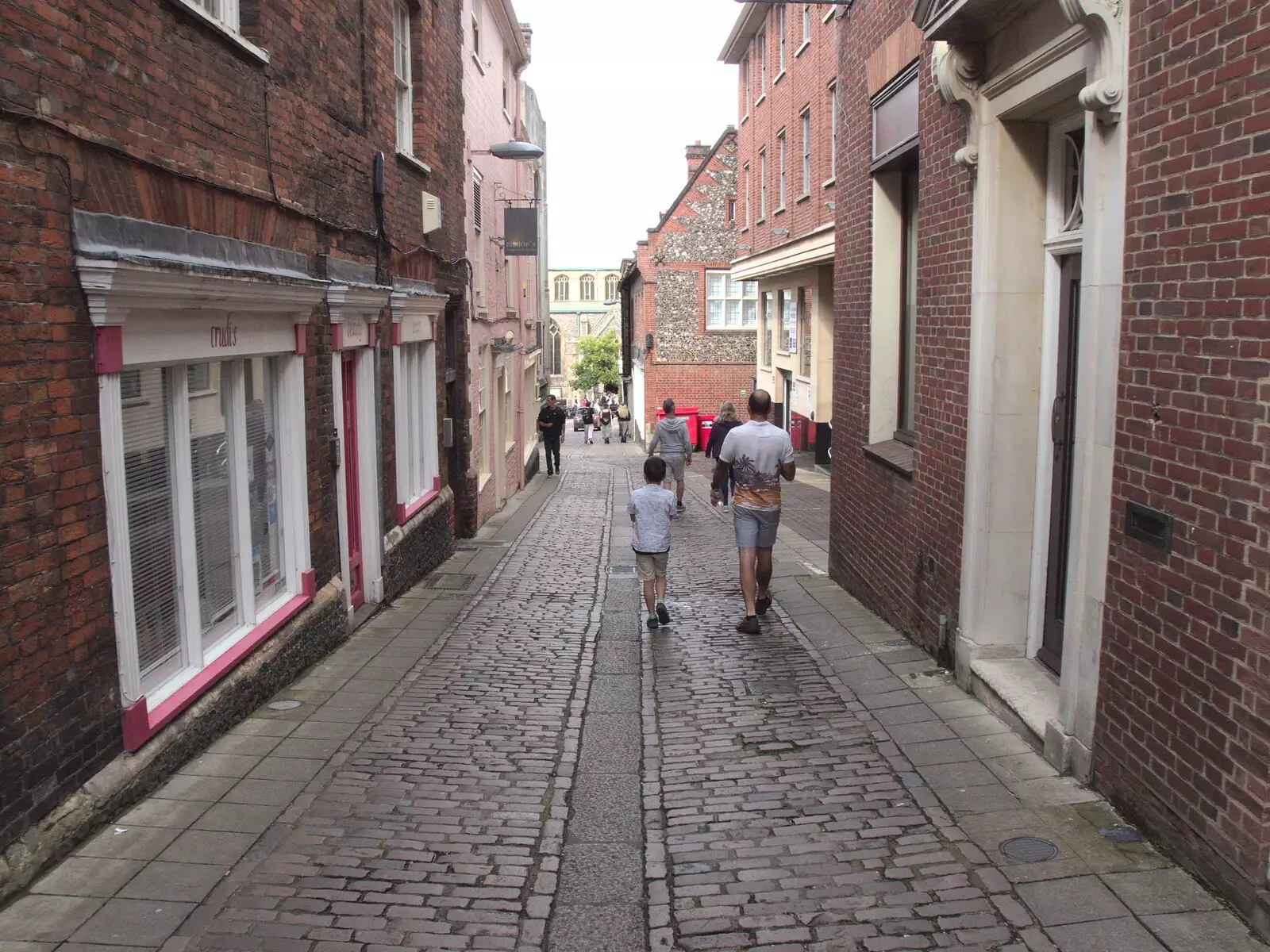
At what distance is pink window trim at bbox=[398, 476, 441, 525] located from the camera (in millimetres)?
11086

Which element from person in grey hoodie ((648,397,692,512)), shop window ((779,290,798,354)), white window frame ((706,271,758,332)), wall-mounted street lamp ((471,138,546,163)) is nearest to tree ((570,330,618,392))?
white window frame ((706,271,758,332))

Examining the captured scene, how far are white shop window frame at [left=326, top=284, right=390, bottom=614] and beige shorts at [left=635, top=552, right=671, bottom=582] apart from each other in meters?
2.45

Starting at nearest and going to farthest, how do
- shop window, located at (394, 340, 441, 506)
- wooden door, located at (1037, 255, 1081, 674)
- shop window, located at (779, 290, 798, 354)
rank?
wooden door, located at (1037, 255, 1081, 674), shop window, located at (394, 340, 441, 506), shop window, located at (779, 290, 798, 354)

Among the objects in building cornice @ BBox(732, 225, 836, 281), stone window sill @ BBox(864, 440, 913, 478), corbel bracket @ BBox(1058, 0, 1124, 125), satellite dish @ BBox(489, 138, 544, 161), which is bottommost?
stone window sill @ BBox(864, 440, 913, 478)

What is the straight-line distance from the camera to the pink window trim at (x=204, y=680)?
205 inches

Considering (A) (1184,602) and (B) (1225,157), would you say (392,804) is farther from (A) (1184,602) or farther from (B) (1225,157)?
(B) (1225,157)

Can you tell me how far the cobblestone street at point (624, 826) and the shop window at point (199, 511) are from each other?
25.3 inches

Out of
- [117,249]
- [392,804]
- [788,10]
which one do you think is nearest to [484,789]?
[392,804]

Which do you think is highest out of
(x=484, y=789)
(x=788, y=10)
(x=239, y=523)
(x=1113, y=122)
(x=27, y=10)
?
(x=788, y=10)

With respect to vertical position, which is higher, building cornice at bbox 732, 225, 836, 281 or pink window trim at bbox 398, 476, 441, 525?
building cornice at bbox 732, 225, 836, 281

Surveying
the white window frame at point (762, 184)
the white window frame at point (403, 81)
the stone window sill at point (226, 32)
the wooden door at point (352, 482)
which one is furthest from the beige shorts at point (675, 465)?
the white window frame at point (762, 184)

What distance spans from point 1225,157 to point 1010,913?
2.90 meters

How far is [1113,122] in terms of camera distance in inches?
191

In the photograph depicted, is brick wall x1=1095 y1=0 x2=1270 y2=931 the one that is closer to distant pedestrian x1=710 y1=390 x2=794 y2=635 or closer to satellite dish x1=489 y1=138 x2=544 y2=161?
distant pedestrian x1=710 y1=390 x2=794 y2=635
